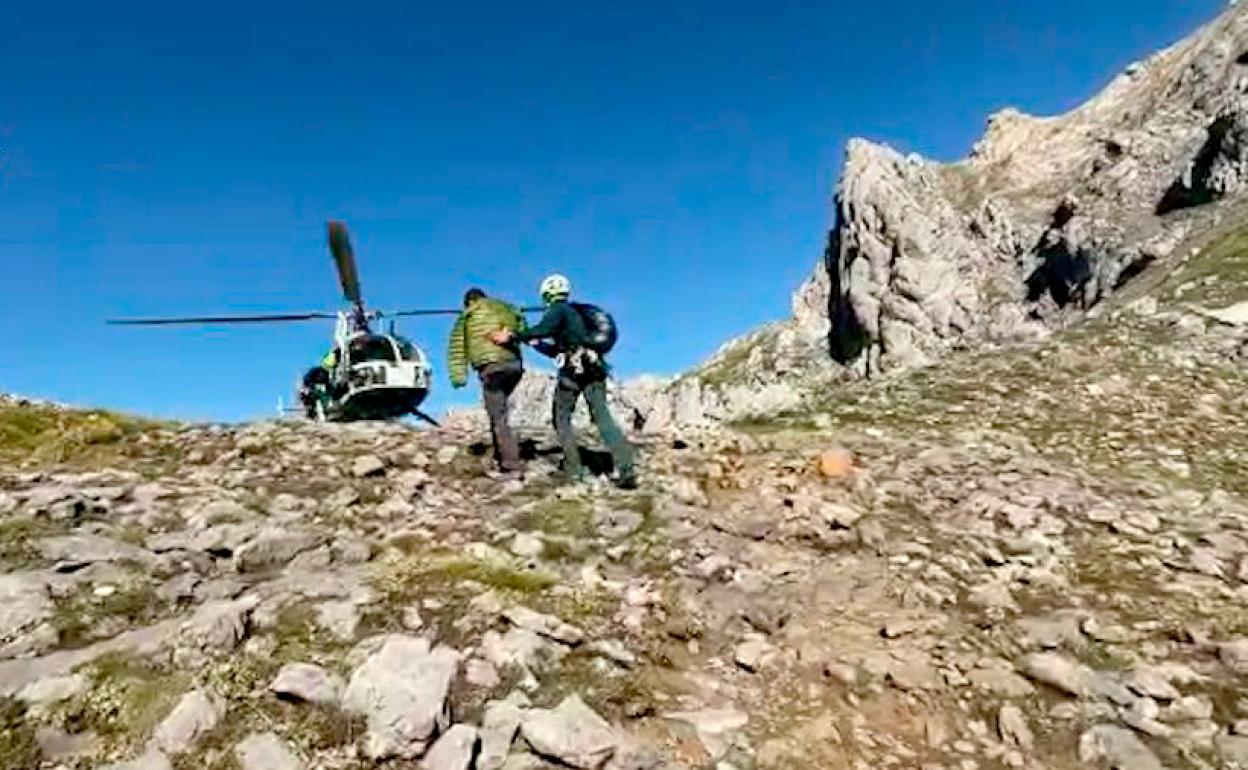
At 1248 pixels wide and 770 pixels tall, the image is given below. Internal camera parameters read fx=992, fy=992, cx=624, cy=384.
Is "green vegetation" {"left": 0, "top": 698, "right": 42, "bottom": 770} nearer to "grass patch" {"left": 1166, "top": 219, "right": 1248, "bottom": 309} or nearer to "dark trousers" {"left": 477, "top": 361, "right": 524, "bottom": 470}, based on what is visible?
"dark trousers" {"left": 477, "top": 361, "right": 524, "bottom": 470}

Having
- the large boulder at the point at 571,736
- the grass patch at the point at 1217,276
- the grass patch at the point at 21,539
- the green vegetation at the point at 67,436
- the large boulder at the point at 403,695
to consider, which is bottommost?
the large boulder at the point at 571,736

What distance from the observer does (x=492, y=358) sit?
16.1 meters

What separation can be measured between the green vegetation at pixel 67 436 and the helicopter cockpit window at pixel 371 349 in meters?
7.93

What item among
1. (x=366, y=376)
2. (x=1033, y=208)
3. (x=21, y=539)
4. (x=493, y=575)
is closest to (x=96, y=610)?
(x=21, y=539)

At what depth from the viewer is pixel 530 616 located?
9.84m

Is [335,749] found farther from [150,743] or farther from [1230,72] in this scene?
[1230,72]

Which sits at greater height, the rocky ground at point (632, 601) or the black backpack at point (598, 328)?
the black backpack at point (598, 328)

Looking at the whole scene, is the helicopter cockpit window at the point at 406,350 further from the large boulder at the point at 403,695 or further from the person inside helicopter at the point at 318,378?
the large boulder at the point at 403,695

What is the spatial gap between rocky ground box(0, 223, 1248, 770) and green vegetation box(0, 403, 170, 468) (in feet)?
0.26

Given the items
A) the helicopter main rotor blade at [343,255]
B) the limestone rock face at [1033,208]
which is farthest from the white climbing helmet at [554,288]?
the limestone rock face at [1033,208]

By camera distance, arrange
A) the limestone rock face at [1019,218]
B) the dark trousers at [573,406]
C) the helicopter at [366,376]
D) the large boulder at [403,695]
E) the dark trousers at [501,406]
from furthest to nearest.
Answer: the limestone rock face at [1019,218] → the helicopter at [366,376] → the dark trousers at [501,406] → the dark trousers at [573,406] → the large boulder at [403,695]

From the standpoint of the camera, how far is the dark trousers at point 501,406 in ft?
51.7

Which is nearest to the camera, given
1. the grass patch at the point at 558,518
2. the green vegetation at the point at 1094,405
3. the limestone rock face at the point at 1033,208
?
the grass patch at the point at 558,518

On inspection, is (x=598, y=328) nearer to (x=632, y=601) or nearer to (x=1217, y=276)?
(x=632, y=601)
